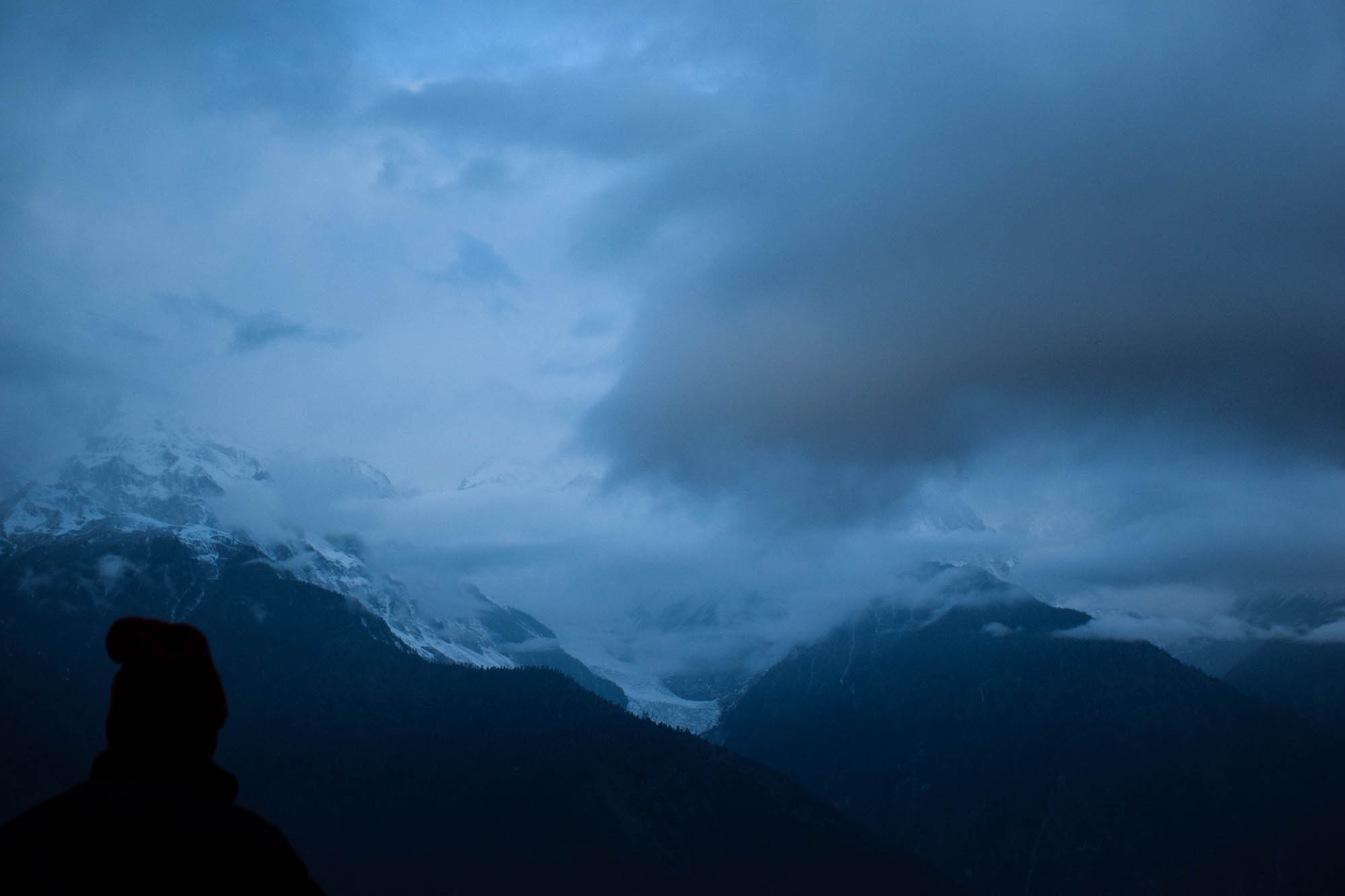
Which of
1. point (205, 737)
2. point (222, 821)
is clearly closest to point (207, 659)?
point (205, 737)

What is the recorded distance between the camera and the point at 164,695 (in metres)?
8.26

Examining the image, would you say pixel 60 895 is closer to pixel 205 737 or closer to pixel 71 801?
pixel 71 801

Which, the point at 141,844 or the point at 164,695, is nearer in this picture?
the point at 141,844

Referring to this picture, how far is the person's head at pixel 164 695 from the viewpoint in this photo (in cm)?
806

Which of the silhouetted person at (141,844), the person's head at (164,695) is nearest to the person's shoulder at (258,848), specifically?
the silhouetted person at (141,844)

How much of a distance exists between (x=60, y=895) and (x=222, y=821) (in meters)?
1.01

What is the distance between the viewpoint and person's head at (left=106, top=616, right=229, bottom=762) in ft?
26.5

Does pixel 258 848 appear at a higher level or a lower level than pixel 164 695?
lower

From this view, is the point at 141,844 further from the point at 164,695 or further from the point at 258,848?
the point at 164,695

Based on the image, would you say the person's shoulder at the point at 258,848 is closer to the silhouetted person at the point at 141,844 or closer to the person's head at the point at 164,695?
the silhouetted person at the point at 141,844

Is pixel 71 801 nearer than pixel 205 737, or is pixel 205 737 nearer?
pixel 71 801

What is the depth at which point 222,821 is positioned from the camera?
7445mm

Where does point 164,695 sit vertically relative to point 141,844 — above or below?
above

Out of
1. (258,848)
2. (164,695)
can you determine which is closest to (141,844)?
(258,848)
